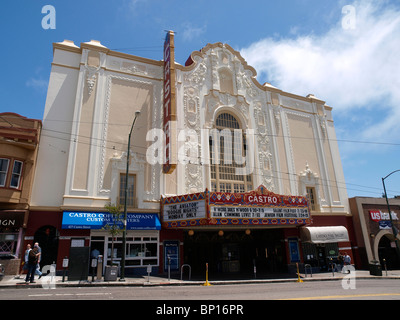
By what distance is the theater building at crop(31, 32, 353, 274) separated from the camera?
19.8m

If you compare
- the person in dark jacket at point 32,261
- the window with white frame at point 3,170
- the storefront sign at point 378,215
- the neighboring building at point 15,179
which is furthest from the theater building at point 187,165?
the person in dark jacket at point 32,261

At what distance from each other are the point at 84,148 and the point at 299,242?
1872cm

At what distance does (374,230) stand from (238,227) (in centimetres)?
1426

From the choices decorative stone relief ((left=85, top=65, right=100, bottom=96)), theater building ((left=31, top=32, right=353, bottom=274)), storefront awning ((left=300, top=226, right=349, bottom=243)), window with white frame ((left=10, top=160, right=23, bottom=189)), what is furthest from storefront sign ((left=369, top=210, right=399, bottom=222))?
window with white frame ((left=10, top=160, right=23, bottom=189))

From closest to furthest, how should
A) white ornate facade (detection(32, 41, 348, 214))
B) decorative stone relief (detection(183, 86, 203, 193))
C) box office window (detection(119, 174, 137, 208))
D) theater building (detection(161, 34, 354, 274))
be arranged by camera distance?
white ornate facade (detection(32, 41, 348, 214)), box office window (detection(119, 174, 137, 208)), theater building (detection(161, 34, 354, 274)), decorative stone relief (detection(183, 86, 203, 193))

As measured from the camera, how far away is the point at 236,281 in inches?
704

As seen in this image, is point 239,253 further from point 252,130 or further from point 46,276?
point 46,276

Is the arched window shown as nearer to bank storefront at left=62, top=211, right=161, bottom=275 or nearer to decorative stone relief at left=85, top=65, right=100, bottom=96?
bank storefront at left=62, top=211, right=161, bottom=275

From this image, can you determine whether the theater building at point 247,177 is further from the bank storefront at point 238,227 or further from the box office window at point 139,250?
the box office window at point 139,250

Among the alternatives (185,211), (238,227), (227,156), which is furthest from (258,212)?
(227,156)

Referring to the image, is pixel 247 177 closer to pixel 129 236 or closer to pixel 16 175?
pixel 129 236

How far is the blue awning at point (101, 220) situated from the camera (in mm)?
18402

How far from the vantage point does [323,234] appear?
24.5m

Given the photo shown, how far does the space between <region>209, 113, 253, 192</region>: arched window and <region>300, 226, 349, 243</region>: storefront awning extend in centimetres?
585
